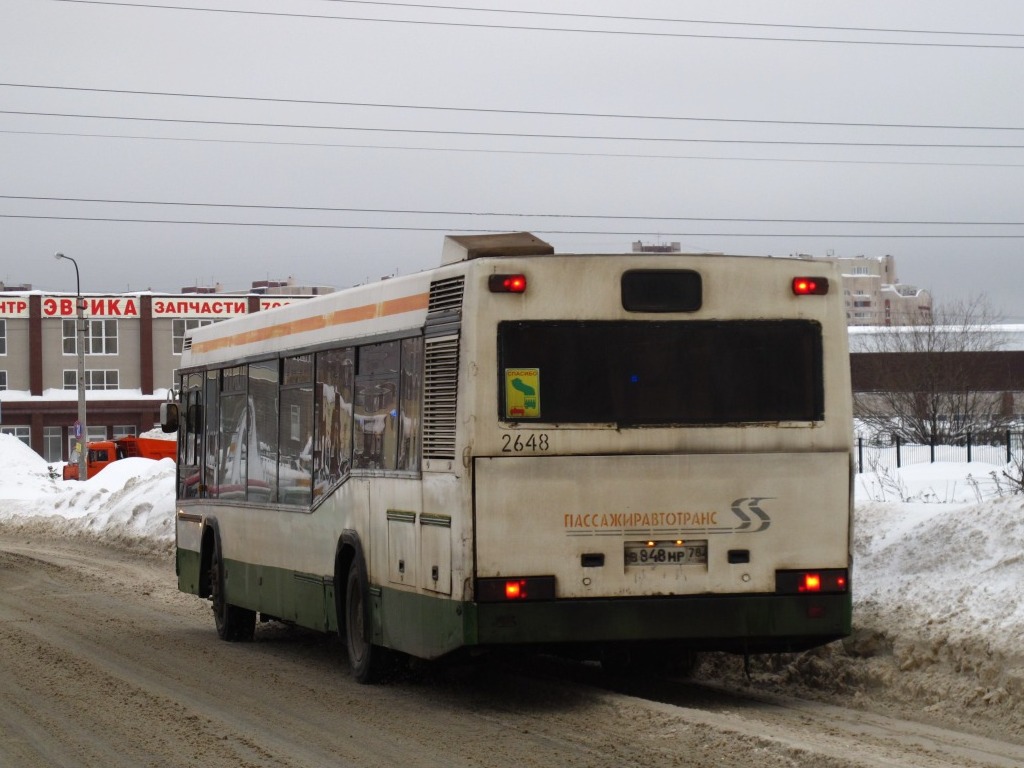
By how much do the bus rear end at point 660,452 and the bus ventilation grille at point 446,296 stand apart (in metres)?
0.17

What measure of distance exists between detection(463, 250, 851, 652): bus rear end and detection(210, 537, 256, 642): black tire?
6039mm

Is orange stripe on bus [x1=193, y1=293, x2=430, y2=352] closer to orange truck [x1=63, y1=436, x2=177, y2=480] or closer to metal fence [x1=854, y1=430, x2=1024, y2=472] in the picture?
metal fence [x1=854, y1=430, x2=1024, y2=472]

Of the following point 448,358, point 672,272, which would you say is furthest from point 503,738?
point 672,272

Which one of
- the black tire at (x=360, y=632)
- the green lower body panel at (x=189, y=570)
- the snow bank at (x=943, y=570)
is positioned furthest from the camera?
the green lower body panel at (x=189, y=570)

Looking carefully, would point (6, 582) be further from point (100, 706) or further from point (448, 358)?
point (448, 358)

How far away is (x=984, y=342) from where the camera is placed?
2470 inches

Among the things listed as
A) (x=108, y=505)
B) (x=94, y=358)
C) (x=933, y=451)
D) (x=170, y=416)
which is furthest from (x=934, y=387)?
(x=94, y=358)

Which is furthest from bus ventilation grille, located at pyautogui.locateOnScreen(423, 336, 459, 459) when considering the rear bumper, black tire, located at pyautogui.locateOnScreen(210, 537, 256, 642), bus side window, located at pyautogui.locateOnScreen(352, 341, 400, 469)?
black tire, located at pyautogui.locateOnScreen(210, 537, 256, 642)

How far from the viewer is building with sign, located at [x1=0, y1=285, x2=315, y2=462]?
314 ft

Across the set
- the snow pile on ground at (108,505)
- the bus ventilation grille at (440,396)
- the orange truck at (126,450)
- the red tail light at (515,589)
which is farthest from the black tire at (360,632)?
the orange truck at (126,450)

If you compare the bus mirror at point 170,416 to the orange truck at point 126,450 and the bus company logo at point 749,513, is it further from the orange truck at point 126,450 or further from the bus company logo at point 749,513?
the orange truck at point 126,450

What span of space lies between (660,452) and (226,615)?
6.90 meters

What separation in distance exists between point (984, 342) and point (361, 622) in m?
54.8

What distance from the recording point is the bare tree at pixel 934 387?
4750cm
